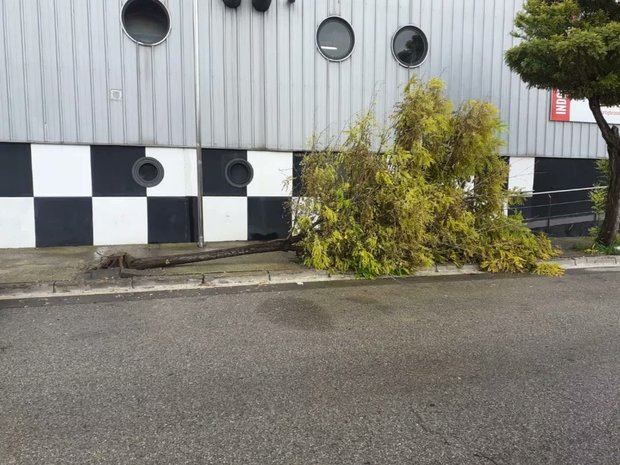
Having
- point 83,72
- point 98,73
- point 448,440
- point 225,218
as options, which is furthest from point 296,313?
point 83,72

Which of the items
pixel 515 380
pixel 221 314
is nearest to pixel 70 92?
pixel 221 314

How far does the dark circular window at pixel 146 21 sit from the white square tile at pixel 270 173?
7.67 feet

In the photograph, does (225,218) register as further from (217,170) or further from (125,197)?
(125,197)

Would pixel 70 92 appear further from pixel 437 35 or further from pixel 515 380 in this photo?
pixel 515 380

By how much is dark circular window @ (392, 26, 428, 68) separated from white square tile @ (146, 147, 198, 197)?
4.13 meters

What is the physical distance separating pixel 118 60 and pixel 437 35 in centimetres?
556

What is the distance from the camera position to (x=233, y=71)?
312 inches


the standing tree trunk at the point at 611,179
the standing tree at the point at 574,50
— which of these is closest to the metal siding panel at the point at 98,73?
the standing tree at the point at 574,50

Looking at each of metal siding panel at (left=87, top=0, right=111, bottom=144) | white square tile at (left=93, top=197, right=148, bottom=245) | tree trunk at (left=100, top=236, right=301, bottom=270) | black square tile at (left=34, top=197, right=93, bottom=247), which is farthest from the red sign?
black square tile at (left=34, top=197, right=93, bottom=247)

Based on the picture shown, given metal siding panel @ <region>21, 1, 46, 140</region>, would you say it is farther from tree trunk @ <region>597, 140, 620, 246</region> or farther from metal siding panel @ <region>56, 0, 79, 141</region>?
tree trunk @ <region>597, 140, 620, 246</region>

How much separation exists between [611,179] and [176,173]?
7.09 metres

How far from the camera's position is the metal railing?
10062mm

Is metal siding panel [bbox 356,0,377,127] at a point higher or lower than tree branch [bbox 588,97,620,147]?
higher

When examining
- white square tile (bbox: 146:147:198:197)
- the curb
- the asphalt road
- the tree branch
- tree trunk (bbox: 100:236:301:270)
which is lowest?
the asphalt road
